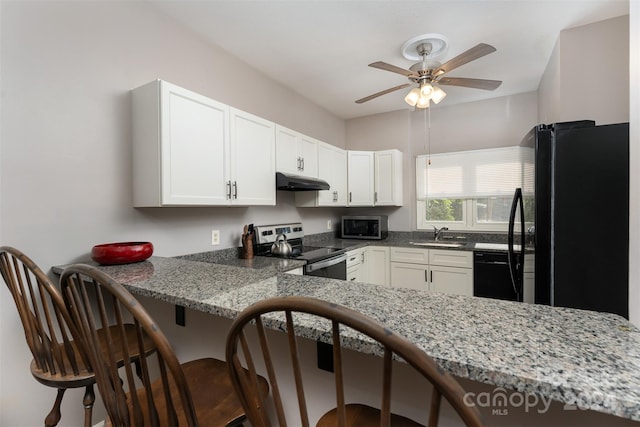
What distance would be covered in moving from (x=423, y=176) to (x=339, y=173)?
1207 millimetres

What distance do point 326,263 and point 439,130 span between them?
101 inches

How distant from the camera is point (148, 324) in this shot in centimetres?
59

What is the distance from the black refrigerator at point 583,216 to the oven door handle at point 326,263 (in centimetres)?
150

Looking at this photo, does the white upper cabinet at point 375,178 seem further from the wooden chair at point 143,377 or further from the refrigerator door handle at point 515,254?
the wooden chair at point 143,377

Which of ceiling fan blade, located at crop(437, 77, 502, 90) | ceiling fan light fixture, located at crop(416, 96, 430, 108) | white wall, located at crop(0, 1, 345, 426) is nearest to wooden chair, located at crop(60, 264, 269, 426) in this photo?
white wall, located at crop(0, 1, 345, 426)

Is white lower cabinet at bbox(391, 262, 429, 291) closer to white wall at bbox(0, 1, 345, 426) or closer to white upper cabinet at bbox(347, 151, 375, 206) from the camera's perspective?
white upper cabinet at bbox(347, 151, 375, 206)

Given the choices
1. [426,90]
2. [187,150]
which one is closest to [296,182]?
Result: [187,150]

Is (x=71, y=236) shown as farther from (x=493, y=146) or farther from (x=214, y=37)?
(x=493, y=146)

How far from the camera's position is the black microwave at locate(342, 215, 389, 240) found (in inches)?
152

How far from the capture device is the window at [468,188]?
3494 mm

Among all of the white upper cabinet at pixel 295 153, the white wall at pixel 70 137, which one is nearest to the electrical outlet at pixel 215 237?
the white wall at pixel 70 137

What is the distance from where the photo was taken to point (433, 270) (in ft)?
10.8

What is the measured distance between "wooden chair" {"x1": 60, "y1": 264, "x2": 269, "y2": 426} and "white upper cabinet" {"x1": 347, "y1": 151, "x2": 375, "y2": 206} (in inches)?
118

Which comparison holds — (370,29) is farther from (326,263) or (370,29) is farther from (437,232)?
(437,232)
